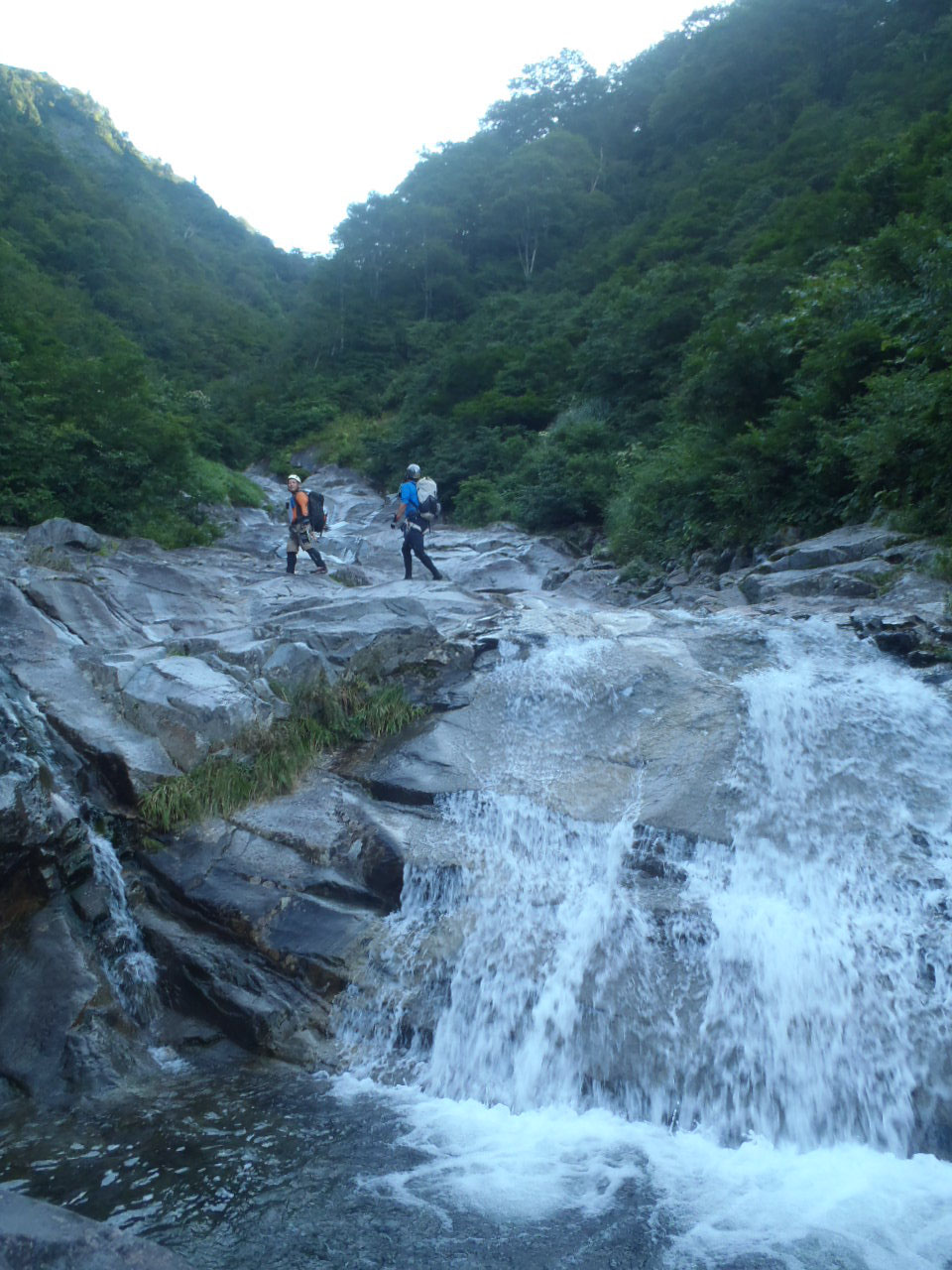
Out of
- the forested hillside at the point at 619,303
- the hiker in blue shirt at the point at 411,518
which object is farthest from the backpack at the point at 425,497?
the forested hillside at the point at 619,303

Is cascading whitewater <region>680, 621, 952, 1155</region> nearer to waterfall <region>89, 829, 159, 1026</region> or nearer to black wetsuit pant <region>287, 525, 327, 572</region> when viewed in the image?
waterfall <region>89, 829, 159, 1026</region>

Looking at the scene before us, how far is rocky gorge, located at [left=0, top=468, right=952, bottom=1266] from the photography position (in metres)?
5.68

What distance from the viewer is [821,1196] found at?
179 inches

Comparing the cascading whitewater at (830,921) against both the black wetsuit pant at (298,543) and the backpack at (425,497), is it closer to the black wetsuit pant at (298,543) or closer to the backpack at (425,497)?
the backpack at (425,497)

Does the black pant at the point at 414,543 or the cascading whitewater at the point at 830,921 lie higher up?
the black pant at the point at 414,543

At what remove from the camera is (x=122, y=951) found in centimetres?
666

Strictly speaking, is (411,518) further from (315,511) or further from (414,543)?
(315,511)

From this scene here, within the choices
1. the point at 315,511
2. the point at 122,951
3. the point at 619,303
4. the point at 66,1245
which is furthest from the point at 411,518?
the point at 619,303

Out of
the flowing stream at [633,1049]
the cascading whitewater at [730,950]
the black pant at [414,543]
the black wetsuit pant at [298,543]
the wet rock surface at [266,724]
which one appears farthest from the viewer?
the black wetsuit pant at [298,543]

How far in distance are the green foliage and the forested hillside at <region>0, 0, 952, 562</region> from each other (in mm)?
7061

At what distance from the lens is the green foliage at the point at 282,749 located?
295 inches

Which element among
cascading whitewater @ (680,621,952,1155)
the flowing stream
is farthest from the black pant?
cascading whitewater @ (680,621,952,1155)

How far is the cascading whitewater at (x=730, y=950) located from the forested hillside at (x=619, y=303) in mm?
4752

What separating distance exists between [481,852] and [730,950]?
209 centimetres
